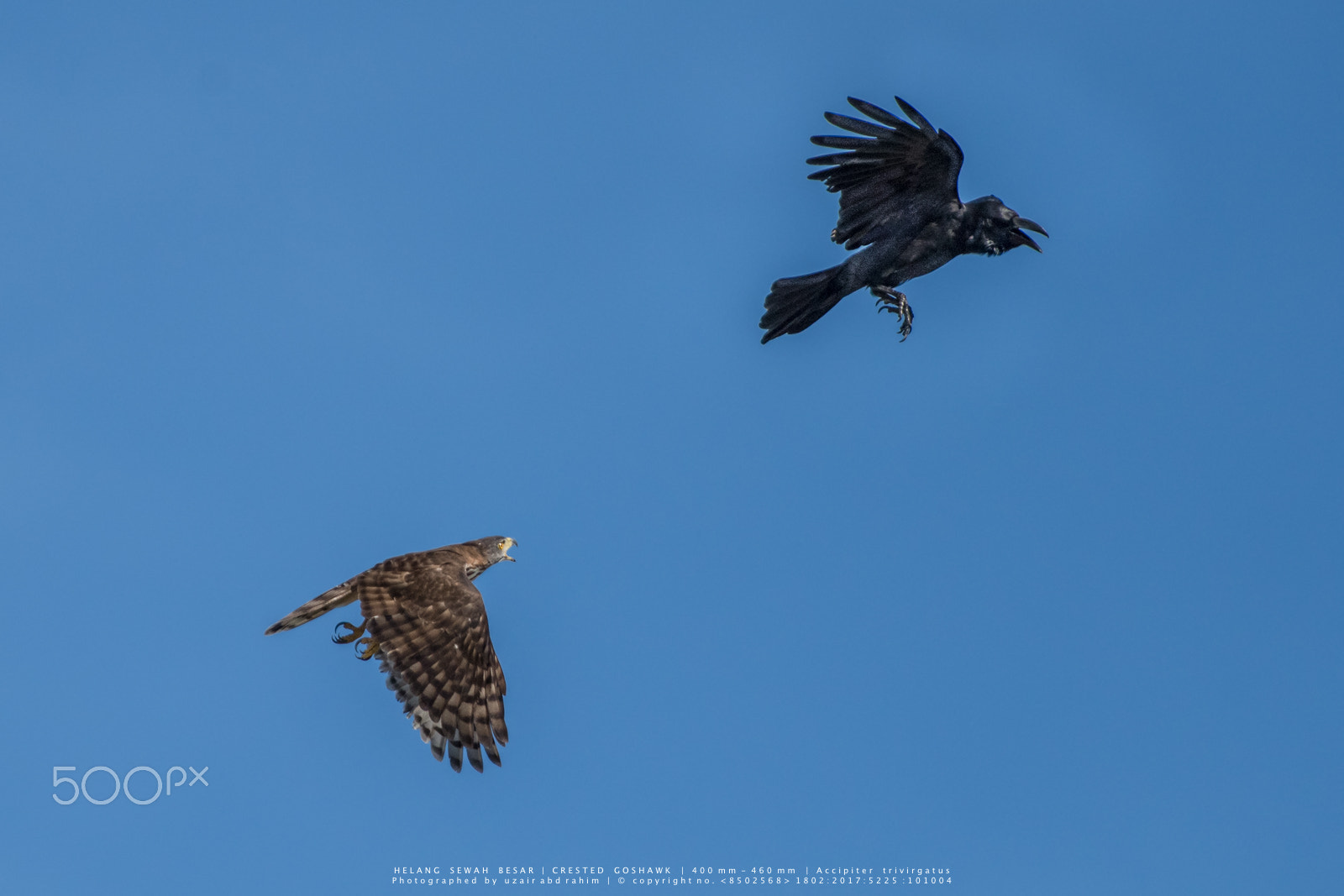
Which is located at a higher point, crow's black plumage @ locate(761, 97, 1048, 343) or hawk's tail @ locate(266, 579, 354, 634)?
crow's black plumage @ locate(761, 97, 1048, 343)

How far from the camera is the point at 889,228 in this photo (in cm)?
1764

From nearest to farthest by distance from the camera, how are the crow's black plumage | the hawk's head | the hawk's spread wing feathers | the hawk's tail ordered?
the hawk's spread wing feathers < the hawk's tail < the crow's black plumage < the hawk's head

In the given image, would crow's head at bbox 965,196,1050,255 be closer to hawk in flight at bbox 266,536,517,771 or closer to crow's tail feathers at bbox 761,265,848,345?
crow's tail feathers at bbox 761,265,848,345

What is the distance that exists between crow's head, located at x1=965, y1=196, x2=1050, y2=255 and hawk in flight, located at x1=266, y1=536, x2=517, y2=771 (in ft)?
21.9

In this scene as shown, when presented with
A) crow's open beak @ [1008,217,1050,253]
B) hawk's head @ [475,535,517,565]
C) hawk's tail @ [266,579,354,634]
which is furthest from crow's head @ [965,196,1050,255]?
hawk's tail @ [266,579,354,634]

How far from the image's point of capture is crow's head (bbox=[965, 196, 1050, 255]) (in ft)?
58.1

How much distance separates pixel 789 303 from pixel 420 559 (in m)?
4.87

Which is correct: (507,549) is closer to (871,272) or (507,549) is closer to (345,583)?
(345,583)

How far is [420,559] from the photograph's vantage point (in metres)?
16.6

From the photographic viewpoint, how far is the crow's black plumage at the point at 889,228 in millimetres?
17453

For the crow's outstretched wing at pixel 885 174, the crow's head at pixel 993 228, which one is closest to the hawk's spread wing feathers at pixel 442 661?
the crow's outstretched wing at pixel 885 174

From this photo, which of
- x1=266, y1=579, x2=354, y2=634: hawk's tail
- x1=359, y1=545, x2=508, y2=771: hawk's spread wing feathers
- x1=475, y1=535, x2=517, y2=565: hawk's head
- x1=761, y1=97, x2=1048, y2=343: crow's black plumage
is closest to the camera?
x1=359, y1=545, x2=508, y2=771: hawk's spread wing feathers

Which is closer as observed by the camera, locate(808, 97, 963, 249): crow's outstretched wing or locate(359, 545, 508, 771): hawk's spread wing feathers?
locate(359, 545, 508, 771): hawk's spread wing feathers

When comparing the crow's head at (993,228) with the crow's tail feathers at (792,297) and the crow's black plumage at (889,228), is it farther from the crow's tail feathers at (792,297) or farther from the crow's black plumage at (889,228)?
the crow's tail feathers at (792,297)
